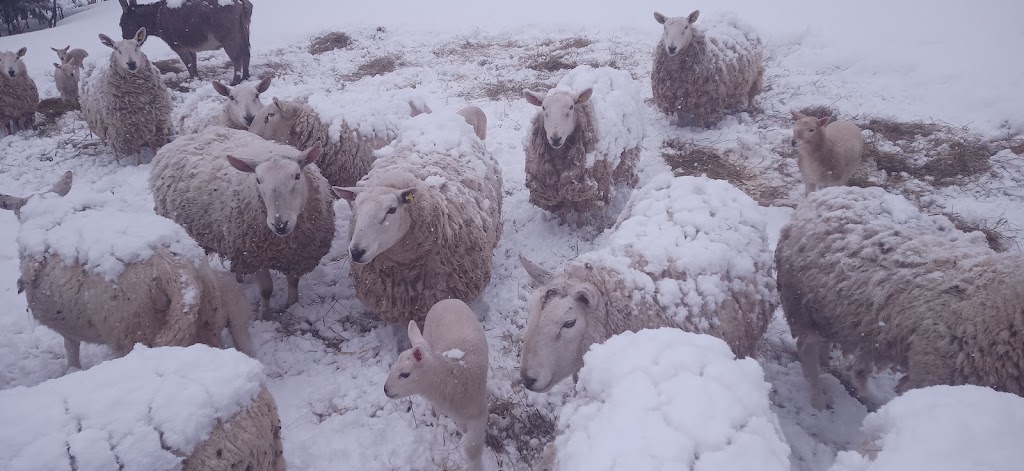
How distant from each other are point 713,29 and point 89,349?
8.40 m

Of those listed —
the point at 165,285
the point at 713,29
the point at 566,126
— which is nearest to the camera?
the point at 165,285

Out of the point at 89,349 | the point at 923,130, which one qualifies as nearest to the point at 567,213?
the point at 89,349

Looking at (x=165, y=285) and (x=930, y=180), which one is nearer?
(x=165, y=285)

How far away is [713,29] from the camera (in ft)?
23.5

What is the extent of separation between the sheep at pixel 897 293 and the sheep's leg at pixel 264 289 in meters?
4.35

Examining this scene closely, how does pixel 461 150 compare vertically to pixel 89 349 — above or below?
above

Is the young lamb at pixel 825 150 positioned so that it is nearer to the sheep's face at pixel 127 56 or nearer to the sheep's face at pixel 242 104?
the sheep's face at pixel 242 104

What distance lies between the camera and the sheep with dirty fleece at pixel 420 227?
11.1 ft

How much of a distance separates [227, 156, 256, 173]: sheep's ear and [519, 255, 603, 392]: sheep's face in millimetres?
2696

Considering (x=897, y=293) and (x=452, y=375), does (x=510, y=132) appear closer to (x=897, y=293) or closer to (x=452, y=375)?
(x=452, y=375)

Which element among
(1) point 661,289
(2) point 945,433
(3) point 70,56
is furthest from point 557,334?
(3) point 70,56

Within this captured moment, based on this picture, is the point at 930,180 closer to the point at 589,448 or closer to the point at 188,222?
the point at 589,448

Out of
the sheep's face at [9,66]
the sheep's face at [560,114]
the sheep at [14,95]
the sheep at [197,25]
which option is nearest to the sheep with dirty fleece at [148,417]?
the sheep's face at [560,114]

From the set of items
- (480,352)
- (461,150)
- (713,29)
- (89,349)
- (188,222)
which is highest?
(713,29)
